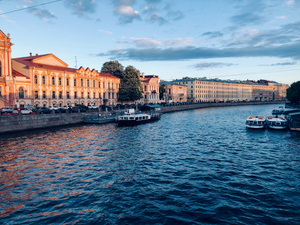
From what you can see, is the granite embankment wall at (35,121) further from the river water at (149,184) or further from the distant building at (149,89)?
the distant building at (149,89)

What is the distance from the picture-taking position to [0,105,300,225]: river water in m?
11.8

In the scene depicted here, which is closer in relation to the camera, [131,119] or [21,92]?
[131,119]

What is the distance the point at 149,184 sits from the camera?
15945mm

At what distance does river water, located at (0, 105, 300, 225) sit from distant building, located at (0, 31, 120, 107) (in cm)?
2629

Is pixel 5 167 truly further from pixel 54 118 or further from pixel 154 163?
pixel 54 118

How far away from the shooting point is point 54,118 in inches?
1720

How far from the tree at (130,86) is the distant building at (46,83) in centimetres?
463

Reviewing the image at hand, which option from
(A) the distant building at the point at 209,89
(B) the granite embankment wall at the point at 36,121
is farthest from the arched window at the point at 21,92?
(A) the distant building at the point at 209,89

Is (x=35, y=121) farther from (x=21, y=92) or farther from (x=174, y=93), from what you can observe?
(x=174, y=93)

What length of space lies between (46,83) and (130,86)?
30.1 meters

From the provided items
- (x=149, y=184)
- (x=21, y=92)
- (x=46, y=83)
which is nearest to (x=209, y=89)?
(x=46, y=83)

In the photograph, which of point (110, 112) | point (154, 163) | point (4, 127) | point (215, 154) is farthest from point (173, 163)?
point (110, 112)

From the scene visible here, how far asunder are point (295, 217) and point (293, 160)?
12.1 m

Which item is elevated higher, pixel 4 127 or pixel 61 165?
pixel 4 127
